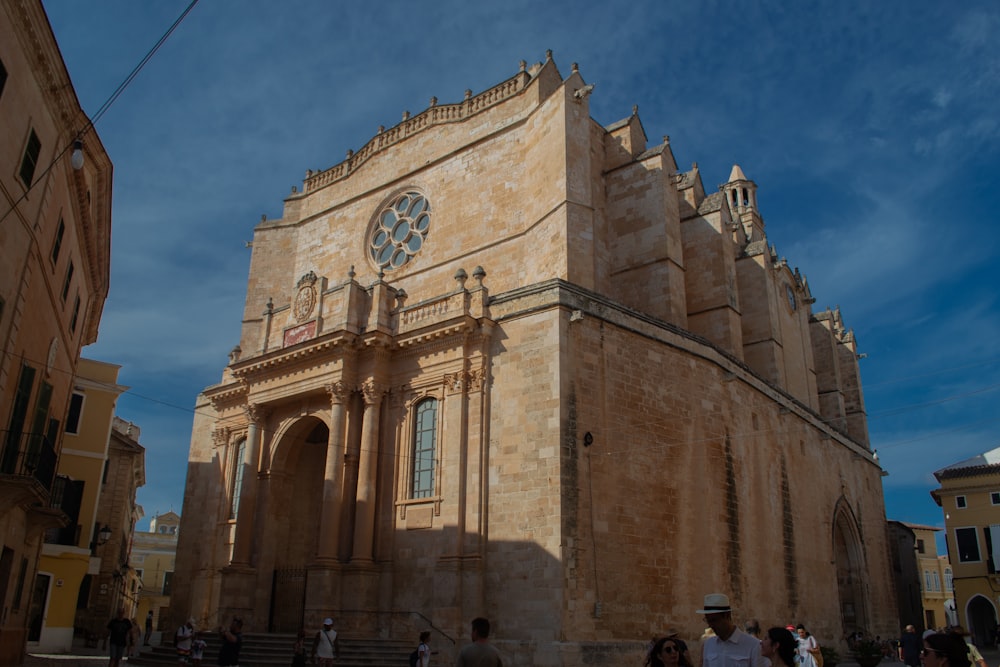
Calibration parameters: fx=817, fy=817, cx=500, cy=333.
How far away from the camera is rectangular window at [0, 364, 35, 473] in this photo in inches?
491

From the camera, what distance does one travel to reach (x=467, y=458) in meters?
16.4

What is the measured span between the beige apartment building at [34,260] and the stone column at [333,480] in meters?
5.00

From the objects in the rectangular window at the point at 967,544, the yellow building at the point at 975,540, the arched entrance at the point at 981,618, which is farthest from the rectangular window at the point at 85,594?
the rectangular window at the point at 967,544

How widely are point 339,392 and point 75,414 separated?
1069 centimetres

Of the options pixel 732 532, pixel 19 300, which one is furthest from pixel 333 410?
pixel 732 532

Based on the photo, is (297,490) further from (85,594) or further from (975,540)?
(975,540)

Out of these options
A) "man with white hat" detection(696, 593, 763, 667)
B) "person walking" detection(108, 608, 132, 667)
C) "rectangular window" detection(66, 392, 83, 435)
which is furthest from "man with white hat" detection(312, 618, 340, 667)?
"rectangular window" detection(66, 392, 83, 435)

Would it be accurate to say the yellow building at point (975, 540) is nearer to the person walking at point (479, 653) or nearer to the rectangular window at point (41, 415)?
the person walking at point (479, 653)

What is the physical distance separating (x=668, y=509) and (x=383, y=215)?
12.4m

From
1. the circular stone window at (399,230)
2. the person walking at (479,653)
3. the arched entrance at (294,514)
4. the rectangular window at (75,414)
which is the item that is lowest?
the person walking at (479,653)

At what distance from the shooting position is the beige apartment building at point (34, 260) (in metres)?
11.2

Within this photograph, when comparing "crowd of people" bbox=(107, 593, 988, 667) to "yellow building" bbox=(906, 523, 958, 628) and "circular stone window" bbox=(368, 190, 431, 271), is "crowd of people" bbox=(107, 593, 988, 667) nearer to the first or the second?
"circular stone window" bbox=(368, 190, 431, 271)

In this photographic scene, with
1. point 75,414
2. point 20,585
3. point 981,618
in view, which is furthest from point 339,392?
point 981,618

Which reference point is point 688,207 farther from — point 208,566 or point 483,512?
point 208,566
